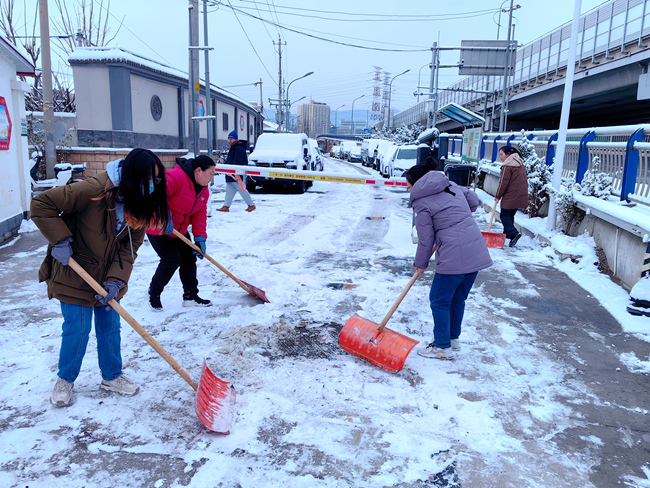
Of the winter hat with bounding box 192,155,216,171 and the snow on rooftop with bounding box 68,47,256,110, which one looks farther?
the snow on rooftop with bounding box 68,47,256,110

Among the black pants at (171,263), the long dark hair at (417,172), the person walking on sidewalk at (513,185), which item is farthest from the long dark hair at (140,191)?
the person walking on sidewalk at (513,185)

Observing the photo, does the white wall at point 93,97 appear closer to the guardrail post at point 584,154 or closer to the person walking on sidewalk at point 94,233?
the guardrail post at point 584,154

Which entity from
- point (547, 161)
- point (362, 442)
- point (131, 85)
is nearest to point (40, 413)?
point (362, 442)

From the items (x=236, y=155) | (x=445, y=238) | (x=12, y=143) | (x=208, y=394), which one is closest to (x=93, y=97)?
(x=236, y=155)

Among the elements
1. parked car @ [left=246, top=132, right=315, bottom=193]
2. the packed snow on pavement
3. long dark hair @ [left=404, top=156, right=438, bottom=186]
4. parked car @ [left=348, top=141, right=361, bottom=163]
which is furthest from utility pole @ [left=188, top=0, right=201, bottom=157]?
parked car @ [left=348, top=141, right=361, bottom=163]

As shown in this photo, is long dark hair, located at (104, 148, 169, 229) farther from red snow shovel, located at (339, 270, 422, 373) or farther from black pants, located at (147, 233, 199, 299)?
red snow shovel, located at (339, 270, 422, 373)

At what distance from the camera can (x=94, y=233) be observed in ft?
9.34

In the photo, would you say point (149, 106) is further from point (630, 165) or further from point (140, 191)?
point (140, 191)

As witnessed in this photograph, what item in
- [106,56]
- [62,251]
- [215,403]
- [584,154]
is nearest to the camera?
[62,251]

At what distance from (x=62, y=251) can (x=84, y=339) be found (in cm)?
69

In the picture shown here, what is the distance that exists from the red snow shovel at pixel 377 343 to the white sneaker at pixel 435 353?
0.31m

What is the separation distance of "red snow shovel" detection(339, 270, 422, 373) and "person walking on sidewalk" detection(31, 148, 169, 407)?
73.1 inches

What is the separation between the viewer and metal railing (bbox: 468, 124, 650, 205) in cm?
644

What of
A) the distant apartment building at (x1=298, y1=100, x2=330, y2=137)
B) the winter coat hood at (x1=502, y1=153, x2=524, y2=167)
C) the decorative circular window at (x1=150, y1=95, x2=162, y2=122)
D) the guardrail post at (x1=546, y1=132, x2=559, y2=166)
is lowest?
the winter coat hood at (x1=502, y1=153, x2=524, y2=167)
